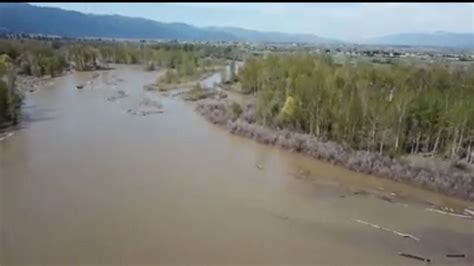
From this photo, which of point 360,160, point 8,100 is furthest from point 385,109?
point 8,100

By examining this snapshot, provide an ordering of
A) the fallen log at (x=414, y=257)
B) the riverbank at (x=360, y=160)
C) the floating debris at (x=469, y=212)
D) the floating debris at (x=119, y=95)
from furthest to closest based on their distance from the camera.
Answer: the floating debris at (x=119, y=95)
the riverbank at (x=360, y=160)
the floating debris at (x=469, y=212)
the fallen log at (x=414, y=257)

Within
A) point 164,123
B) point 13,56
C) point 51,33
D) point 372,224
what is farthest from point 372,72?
point 51,33

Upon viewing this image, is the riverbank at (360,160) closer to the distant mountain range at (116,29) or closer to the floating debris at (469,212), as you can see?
the floating debris at (469,212)

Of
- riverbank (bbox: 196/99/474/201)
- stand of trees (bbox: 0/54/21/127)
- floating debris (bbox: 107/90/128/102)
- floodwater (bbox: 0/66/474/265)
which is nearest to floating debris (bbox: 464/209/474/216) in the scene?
floodwater (bbox: 0/66/474/265)

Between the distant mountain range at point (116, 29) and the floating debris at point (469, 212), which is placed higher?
the distant mountain range at point (116, 29)

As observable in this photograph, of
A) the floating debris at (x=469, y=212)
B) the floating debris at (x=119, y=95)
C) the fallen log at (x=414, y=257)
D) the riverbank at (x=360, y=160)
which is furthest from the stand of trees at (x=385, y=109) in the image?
the floating debris at (x=119, y=95)

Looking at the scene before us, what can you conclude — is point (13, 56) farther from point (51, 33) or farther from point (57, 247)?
point (51, 33)

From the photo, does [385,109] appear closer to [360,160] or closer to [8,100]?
[360,160]
